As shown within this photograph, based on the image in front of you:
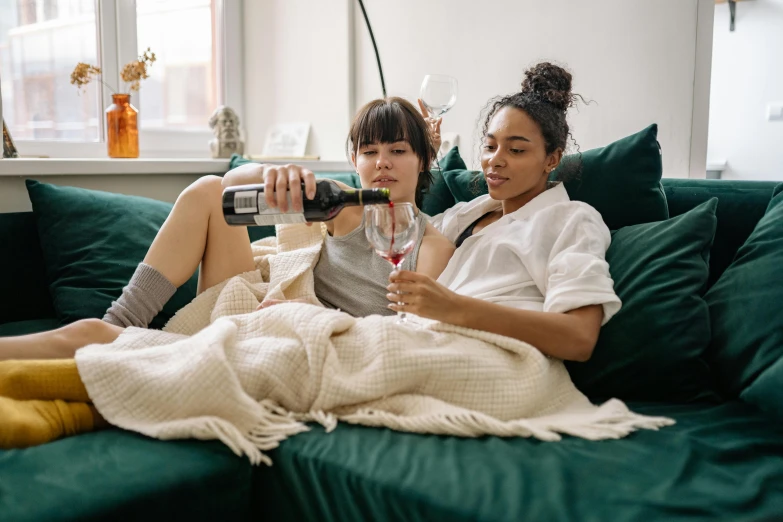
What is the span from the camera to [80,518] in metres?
0.89

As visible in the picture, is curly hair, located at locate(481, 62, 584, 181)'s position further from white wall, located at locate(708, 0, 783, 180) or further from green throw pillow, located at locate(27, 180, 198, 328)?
white wall, located at locate(708, 0, 783, 180)

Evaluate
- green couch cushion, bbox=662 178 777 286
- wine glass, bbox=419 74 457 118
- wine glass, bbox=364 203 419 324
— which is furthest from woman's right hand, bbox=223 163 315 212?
green couch cushion, bbox=662 178 777 286

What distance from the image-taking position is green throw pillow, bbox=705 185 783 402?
1.21 meters

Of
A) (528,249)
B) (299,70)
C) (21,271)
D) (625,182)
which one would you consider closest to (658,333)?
(528,249)

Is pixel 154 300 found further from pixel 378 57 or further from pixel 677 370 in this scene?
pixel 378 57

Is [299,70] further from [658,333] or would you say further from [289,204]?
[658,333]

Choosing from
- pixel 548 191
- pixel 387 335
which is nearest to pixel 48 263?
pixel 387 335

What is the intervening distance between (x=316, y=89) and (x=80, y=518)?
2.44m

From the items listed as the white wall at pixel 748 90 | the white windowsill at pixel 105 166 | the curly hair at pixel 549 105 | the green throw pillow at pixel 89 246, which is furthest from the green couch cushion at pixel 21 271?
the white wall at pixel 748 90

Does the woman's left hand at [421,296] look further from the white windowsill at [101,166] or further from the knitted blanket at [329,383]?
the white windowsill at [101,166]

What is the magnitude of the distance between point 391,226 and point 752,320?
68 centimetres

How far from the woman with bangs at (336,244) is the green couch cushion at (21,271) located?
473 mm

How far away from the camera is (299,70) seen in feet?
10.2

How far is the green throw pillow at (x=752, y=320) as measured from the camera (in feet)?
3.98
